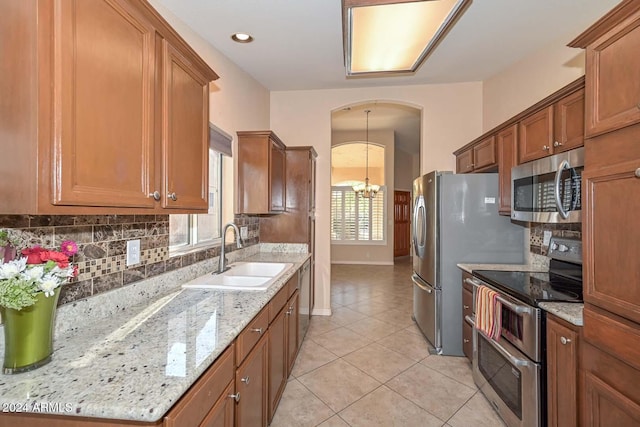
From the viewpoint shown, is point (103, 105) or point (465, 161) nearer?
point (103, 105)

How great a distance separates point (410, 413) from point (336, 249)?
586cm

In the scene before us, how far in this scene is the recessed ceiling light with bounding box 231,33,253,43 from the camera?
2.57 m

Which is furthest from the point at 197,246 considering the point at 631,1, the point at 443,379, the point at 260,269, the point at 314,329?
the point at 631,1

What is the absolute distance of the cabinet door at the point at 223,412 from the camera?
106cm

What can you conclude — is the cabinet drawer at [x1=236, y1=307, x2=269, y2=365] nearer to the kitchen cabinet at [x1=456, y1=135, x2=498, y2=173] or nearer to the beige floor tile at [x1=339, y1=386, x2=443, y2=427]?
the beige floor tile at [x1=339, y1=386, x2=443, y2=427]

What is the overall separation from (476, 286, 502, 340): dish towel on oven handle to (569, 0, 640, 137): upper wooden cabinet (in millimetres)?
1211

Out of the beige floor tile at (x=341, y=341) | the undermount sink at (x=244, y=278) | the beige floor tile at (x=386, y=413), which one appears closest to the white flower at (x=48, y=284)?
the undermount sink at (x=244, y=278)

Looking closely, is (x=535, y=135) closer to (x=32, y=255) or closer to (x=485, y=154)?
(x=485, y=154)

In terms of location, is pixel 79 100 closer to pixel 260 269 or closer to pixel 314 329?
pixel 260 269

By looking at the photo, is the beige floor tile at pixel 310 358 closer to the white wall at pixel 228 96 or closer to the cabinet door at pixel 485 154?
the white wall at pixel 228 96

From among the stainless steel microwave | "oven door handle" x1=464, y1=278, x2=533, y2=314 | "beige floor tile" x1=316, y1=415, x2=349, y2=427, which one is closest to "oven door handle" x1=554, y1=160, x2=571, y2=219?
the stainless steel microwave

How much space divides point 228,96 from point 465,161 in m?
2.67

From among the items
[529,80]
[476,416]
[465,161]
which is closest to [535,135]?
[529,80]

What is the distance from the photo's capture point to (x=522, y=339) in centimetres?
180
